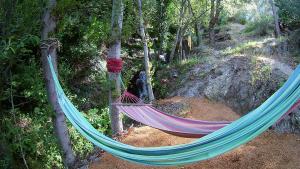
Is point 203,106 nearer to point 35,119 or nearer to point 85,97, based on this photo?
point 85,97

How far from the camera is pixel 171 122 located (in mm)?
3061

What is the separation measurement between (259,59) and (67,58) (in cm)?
316

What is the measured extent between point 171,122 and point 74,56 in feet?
11.1

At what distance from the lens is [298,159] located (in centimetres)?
351

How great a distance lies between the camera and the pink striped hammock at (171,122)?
8.59 ft

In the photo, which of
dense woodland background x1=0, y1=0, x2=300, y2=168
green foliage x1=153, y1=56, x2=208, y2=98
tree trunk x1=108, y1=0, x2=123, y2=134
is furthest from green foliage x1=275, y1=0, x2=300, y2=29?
tree trunk x1=108, y1=0, x2=123, y2=134

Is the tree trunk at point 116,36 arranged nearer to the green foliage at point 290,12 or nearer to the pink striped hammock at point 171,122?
the pink striped hammock at point 171,122

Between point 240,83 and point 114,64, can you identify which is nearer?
point 114,64

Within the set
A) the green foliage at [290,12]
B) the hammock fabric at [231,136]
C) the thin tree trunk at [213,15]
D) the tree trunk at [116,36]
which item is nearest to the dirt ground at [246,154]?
the tree trunk at [116,36]

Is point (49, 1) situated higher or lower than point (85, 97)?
higher

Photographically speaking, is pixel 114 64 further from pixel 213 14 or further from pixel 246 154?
pixel 213 14

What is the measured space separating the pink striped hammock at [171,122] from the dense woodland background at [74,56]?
0.71m

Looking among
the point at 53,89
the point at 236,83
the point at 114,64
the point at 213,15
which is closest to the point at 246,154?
the point at 114,64

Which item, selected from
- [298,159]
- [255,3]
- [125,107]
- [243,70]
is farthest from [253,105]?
[255,3]
